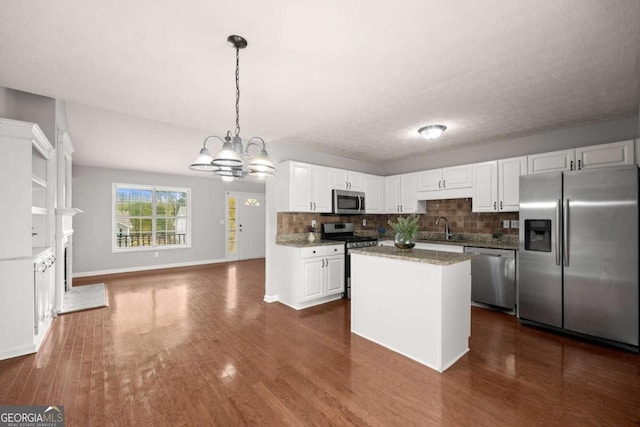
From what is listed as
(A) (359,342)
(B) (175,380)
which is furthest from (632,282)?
(B) (175,380)

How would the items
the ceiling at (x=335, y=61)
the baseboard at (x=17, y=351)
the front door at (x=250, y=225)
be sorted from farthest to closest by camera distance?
the front door at (x=250, y=225) < the baseboard at (x=17, y=351) < the ceiling at (x=335, y=61)

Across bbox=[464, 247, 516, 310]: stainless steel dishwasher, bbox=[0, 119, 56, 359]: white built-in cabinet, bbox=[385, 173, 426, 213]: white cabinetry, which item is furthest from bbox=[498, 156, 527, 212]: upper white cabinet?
bbox=[0, 119, 56, 359]: white built-in cabinet

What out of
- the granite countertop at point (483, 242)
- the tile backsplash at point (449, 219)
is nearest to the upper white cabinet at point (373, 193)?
the tile backsplash at point (449, 219)

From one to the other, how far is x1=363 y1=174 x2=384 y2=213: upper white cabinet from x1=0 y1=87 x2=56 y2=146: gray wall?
14.6ft

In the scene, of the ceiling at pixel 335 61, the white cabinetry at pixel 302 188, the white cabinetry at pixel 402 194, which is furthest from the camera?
the white cabinetry at pixel 402 194

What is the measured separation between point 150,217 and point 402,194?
6.16m

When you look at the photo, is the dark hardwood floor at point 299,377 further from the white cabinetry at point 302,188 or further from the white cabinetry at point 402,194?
the white cabinetry at point 402,194

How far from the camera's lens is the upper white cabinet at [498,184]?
153 inches

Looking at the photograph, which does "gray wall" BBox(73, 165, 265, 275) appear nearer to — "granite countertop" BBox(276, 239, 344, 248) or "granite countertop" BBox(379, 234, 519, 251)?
"granite countertop" BBox(276, 239, 344, 248)

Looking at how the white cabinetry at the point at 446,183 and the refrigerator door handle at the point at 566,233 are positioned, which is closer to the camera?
the refrigerator door handle at the point at 566,233

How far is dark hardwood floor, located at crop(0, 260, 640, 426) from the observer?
1.81 m
